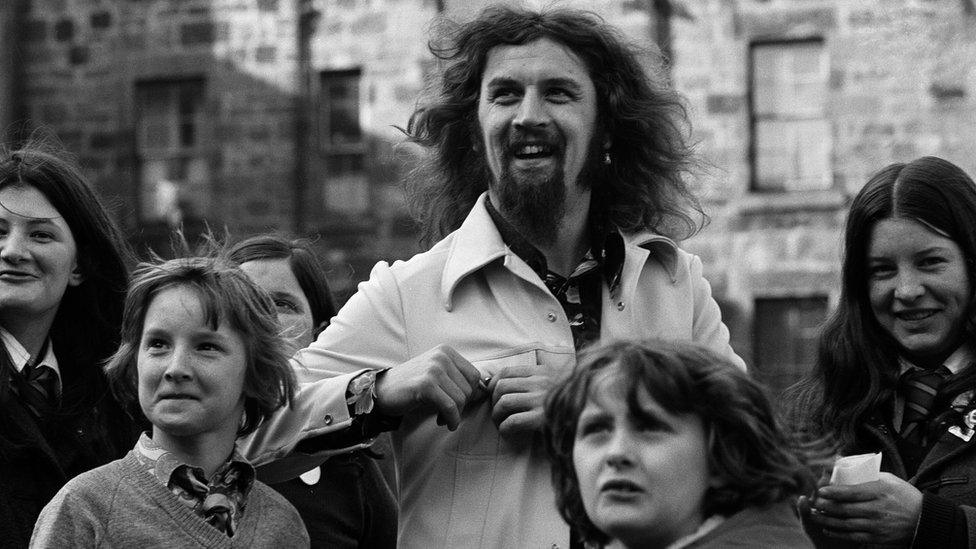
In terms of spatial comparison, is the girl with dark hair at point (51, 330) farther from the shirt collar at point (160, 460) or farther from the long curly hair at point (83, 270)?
the shirt collar at point (160, 460)

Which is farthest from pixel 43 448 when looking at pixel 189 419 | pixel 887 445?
pixel 887 445

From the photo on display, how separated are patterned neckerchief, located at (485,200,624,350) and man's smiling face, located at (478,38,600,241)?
0.06m

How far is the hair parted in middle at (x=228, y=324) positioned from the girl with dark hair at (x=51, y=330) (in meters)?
0.37

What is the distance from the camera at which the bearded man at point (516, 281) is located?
396 cm

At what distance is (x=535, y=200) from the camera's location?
4258 mm

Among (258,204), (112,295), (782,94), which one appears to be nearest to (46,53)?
(258,204)

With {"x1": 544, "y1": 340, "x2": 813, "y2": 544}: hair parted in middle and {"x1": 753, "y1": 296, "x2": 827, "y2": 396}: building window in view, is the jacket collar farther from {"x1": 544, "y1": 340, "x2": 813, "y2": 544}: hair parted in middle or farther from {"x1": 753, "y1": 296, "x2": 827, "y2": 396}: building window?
{"x1": 753, "y1": 296, "x2": 827, "y2": 396}: building window

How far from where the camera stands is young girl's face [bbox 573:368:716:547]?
3121 millimetres

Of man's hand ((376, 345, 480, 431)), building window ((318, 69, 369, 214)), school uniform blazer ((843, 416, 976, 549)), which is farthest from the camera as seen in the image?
building window ((318, 69, 369, 214))

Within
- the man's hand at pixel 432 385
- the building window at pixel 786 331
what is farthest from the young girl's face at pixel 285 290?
the building window at pixel 786 331

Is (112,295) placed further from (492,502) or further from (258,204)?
(258,204)

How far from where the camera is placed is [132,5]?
58.5 feet

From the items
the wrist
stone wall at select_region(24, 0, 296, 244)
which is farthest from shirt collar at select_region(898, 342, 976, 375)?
stone wall at select_region(24, 0, 296, 244)

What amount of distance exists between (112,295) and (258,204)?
12.6 metres
